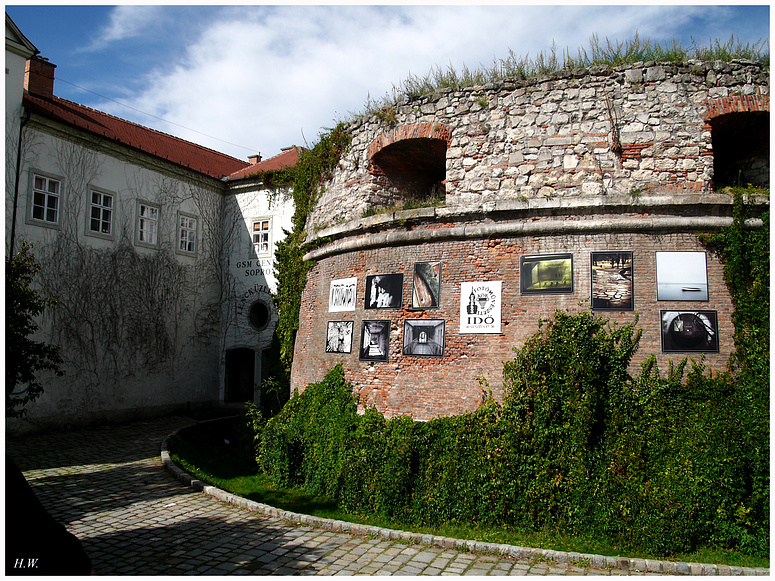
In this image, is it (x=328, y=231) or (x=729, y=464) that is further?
(x=328, y=231)

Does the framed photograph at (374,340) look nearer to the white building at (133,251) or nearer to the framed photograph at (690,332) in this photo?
A: the framed photograph at (690,332)

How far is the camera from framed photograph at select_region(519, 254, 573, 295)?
887cm

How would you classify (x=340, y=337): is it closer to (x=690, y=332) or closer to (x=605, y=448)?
(x=605, y=448)

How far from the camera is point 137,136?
62.1 feet

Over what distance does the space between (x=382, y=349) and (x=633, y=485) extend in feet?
15.5

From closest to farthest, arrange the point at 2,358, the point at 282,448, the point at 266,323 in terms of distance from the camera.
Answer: the point at 2,358
the point at 282,448
the point at 266,323

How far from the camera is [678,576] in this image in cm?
625

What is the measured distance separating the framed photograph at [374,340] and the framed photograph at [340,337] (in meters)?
0.37

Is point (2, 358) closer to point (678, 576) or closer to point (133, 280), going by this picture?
point (678, 576)

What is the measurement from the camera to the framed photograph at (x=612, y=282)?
8.54 metres

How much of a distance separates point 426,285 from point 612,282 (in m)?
3.16

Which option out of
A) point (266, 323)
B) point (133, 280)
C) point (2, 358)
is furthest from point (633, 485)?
point (133, 280)

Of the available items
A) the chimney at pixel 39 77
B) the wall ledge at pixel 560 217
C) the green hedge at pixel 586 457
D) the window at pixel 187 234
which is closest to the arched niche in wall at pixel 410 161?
the wall ledge at pixel 560 217

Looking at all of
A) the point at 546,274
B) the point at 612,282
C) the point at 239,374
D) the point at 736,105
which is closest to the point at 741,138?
the point at 736,105
